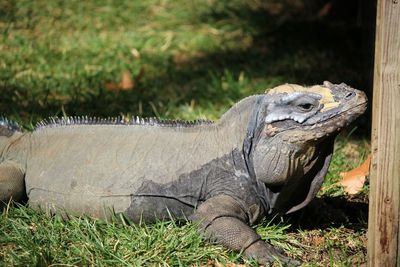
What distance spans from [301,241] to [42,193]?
1550 millimetres

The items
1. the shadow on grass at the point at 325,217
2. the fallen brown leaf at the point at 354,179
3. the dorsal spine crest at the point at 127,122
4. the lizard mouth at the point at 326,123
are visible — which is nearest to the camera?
the lizard mouth at the point at 326,123

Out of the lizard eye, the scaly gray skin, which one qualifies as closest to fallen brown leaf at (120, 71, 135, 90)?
the scaly gray skin

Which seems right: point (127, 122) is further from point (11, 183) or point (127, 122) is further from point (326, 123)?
point (326, 123)

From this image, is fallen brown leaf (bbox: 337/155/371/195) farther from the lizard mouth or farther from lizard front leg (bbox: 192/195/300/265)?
lizard front leg (bbox: 192/195/300/265)

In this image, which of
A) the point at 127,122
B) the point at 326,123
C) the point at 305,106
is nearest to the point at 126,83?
the point at 127,122

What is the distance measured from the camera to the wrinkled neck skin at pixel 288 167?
14.0 ft

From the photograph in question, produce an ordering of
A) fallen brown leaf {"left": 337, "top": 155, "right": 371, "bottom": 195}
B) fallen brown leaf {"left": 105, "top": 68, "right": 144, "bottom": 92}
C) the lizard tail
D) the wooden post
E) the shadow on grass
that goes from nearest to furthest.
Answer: the wooden post < the shadow on grass < the lizard tail < fallen brown leaf {"left": 337, "top": 155, "right": 371, "bottom": 195} < fallen brown leaf {"left": 105, "top": 68, "right": 144, "bottom": 92}

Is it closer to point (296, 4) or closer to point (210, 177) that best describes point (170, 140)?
point (210, 177)

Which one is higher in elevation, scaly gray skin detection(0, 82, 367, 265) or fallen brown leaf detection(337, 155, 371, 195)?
scaly gray skin detection(0, 82, 367, 265)

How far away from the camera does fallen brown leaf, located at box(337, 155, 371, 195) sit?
5.25 meters

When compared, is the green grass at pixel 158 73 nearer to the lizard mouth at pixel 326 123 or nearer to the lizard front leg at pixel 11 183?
the lizard front leg at pixel 11 183

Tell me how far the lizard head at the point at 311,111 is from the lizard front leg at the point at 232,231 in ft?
1.59

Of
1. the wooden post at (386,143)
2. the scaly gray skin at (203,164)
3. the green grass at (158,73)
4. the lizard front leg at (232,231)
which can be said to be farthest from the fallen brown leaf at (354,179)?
the wooden post at (386,143)

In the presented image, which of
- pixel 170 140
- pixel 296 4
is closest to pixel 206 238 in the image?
pixel 170 140
